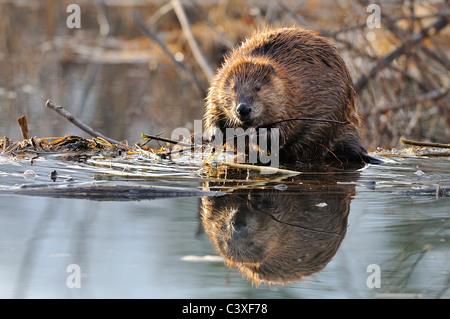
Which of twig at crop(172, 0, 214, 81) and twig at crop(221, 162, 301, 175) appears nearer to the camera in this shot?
twig at crop(221, 162, 301, 175)

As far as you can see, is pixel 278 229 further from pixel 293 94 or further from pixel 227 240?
pixel 293 94

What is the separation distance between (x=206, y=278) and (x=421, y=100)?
15.7 feet

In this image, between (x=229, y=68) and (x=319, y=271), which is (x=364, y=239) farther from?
(x=229, y=68)

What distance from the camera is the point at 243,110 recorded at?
396 centimetres

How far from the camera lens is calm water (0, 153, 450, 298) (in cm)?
226

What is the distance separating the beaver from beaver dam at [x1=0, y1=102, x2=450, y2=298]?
0.45 metres

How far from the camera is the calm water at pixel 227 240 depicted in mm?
2264

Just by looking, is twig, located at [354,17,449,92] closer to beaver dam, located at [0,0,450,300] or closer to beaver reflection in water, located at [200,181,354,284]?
beaver dam, located at [0,0,450,300]

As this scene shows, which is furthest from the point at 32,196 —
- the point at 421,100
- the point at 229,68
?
the point at 421,100

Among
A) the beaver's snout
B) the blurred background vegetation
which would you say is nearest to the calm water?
the beaver's snout

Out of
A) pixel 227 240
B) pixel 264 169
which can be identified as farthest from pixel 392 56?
pixel 227 240

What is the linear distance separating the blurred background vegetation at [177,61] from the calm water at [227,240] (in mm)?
2833

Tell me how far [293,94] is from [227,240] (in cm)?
189

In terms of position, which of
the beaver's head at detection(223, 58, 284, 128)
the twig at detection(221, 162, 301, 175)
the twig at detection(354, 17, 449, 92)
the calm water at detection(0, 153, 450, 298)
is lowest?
the calm water at detection(0, 153, 450, 298)
